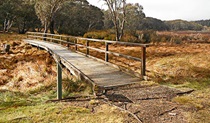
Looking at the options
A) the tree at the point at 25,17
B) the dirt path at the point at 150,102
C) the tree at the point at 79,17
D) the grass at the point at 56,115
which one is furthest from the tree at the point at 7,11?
the grass at the point at 56,115

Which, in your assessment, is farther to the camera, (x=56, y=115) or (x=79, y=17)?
(x=79, y=17)

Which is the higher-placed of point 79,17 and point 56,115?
point 79,17

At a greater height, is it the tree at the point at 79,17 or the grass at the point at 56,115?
the tree at the point at 79,17

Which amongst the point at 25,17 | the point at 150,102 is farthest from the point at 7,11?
the point at 150,102

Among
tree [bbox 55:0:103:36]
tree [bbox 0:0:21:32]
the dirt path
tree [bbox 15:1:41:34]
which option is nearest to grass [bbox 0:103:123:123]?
the dirt path

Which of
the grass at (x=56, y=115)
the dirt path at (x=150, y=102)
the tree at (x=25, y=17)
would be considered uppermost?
the tree at (x=25, y=17)

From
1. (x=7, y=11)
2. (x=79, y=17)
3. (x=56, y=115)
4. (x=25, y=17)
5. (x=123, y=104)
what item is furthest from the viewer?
(x=79, y=17)

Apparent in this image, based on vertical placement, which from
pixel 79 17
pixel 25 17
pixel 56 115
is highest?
pixel 79 17

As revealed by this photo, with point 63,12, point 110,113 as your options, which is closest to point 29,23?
point 63,12

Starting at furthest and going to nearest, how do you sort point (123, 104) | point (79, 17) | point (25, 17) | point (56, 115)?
1. point (79, 17)
2. point (25, 17)
3. point (123, 104)
4. point (56, 115)

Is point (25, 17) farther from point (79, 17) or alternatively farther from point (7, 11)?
point (79, 17)

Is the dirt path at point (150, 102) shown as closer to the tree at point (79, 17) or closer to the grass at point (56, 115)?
the grass at point (56, 115)

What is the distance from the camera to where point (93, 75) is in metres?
7.13

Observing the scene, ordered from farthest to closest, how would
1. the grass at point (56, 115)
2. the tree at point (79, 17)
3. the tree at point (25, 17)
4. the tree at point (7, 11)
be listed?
the tree at point (79, 17) → the tree at point (25, 17) → the tree at point (7, 11) → the grass at point (56, 115)
